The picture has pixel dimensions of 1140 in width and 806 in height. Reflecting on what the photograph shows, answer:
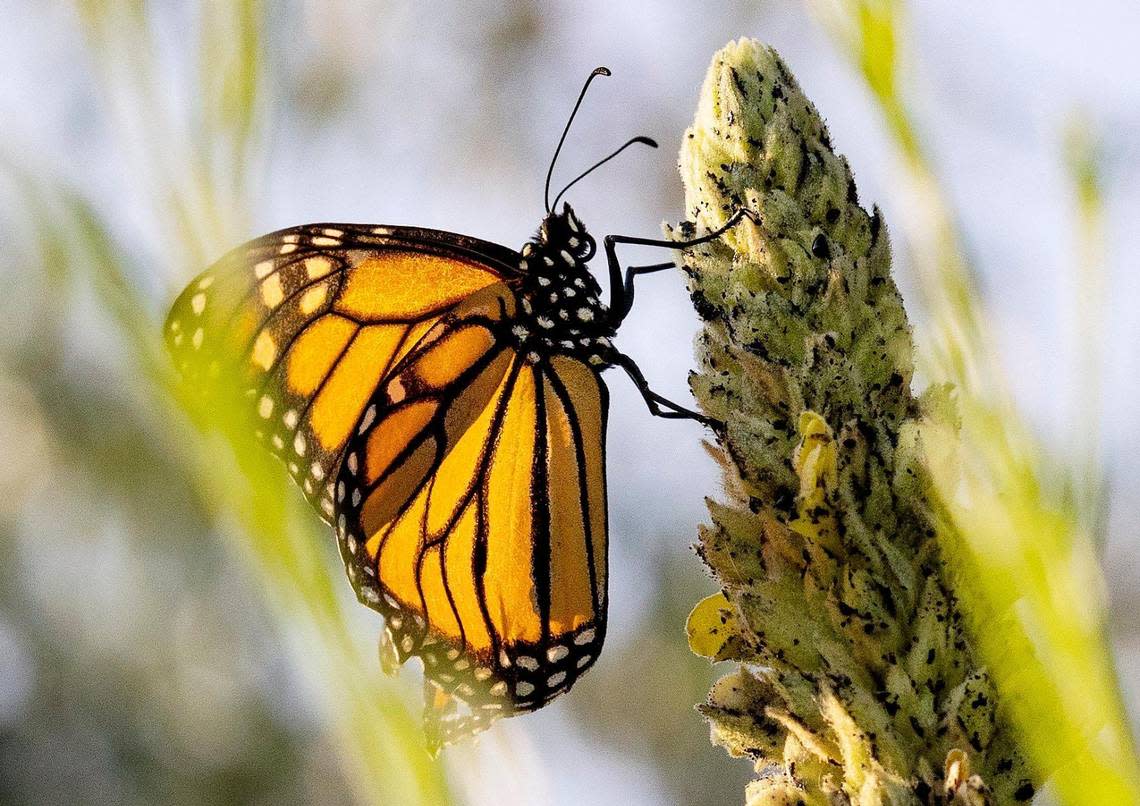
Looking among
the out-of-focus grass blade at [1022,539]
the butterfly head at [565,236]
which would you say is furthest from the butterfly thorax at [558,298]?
the out-of-focus grass blade at [1022,539]

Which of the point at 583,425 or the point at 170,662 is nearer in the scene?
the point at 583,425

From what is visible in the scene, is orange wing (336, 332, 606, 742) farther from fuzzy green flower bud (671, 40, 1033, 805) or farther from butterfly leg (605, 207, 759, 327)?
fuzzy green flower bud (671, 40, 1033, 805)

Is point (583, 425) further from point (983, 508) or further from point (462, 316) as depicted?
point (983, 508)

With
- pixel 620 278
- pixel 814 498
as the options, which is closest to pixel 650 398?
pixel 620 278

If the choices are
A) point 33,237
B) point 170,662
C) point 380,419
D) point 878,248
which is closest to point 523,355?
point 380,419

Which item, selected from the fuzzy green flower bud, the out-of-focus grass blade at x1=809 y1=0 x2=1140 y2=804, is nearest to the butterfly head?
the fuzzy green flower bud

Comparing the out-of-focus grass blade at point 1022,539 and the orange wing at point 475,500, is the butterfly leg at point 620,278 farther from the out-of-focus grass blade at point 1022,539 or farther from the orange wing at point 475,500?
the out-of-focus grass blade at point 1022,539
